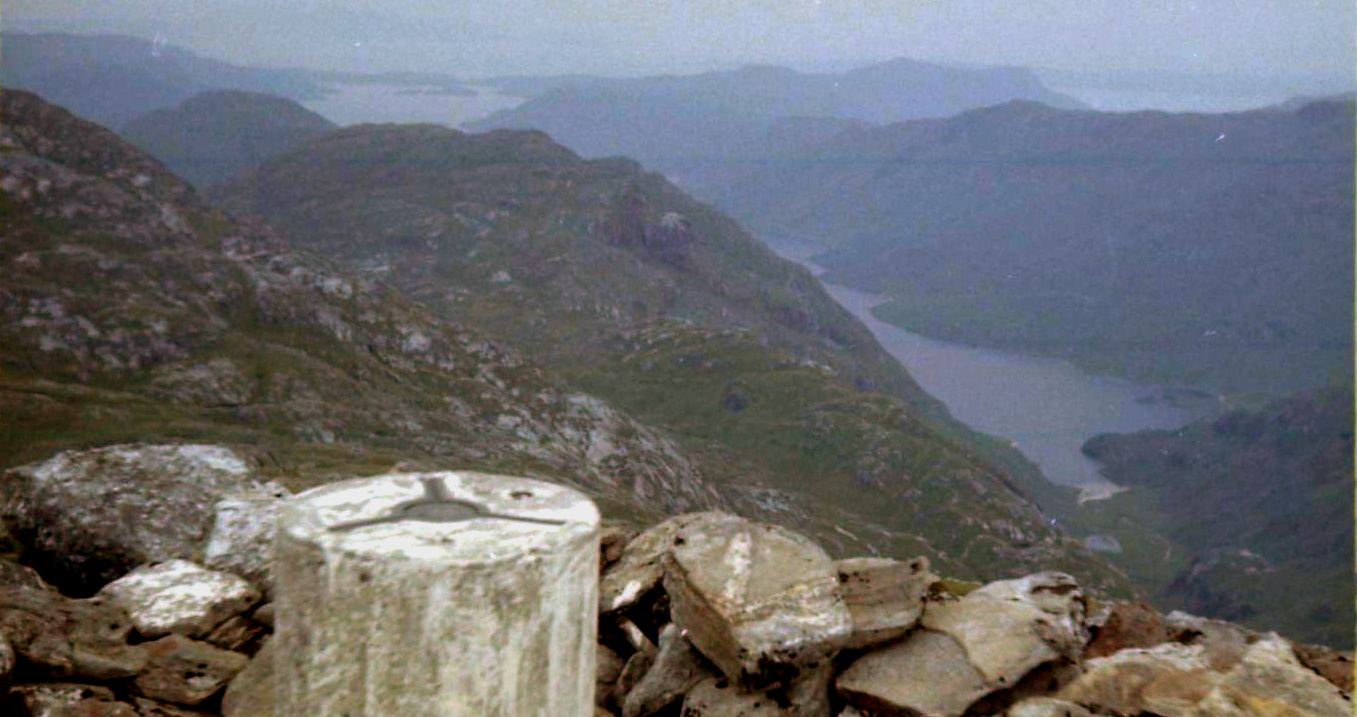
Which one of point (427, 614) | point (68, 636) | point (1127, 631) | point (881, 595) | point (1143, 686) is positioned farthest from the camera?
point (1127, 631)

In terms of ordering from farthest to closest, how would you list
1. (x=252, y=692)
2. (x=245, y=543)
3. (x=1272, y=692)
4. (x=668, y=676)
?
(x=245, y=543)
(x=668, y=676)
(x=252, y=692)
(x=1272, y=692)

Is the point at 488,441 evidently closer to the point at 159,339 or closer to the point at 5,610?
the point at 159,339

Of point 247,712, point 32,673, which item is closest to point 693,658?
point 247,712

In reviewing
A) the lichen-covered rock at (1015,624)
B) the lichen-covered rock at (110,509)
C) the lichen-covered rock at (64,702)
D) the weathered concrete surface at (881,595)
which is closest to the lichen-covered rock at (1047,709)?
the lichen-covered rock at (1015,624)

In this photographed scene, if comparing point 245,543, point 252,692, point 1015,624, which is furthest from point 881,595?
point 245,543

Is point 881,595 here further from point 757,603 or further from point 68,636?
point 68,636

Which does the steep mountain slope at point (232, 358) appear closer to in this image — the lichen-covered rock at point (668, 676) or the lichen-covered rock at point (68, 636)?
the lichen-covered rock at point (68, 636)
